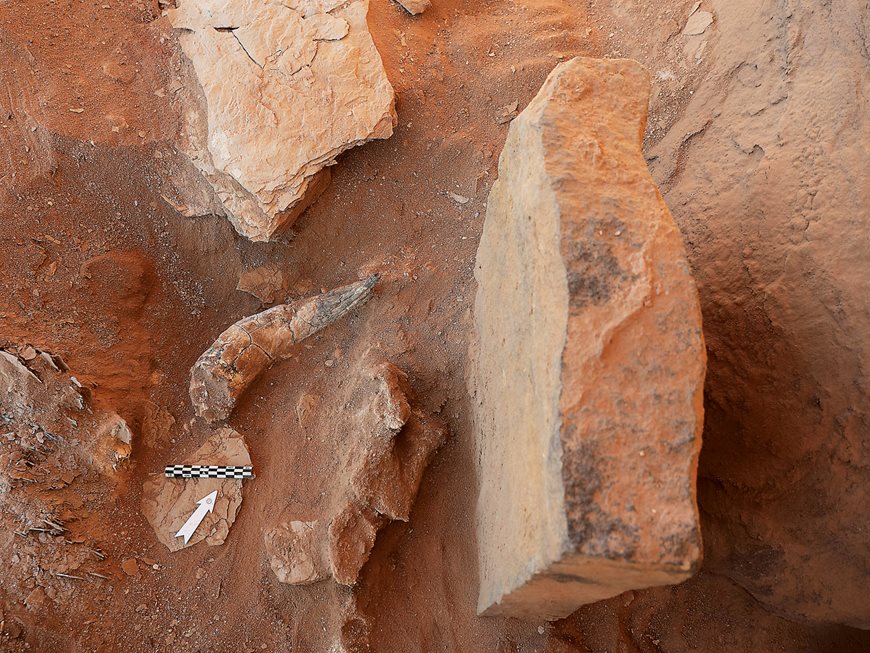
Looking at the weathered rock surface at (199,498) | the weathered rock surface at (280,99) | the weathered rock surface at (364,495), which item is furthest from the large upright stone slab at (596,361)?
the weathered rock surface at (199,498)

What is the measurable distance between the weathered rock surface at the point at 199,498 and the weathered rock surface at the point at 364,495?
27 cm

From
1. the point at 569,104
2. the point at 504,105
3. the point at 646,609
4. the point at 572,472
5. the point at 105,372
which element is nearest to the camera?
the point at 572,472

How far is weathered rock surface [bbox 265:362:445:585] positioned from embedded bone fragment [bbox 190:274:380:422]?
53cm

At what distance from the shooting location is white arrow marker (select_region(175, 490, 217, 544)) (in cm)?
279

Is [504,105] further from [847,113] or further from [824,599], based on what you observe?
[824,599]

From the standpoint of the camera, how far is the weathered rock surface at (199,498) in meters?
2.79

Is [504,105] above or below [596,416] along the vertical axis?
above

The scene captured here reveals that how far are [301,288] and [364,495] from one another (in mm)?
1270

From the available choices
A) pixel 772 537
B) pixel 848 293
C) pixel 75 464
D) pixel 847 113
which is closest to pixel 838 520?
pixel 772 537

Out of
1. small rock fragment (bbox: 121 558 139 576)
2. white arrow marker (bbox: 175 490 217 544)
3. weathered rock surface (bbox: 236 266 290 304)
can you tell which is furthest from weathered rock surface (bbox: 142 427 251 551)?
weathered rock surface (bbox: 236 266 290 304)

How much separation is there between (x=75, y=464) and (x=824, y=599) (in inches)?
116

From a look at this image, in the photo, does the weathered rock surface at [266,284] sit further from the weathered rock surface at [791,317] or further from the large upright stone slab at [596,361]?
the weathered rock surface at [791,317]

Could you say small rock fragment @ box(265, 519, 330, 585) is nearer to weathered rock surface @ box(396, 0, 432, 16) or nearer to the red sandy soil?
the red sandy soil

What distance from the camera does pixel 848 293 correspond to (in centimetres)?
207
